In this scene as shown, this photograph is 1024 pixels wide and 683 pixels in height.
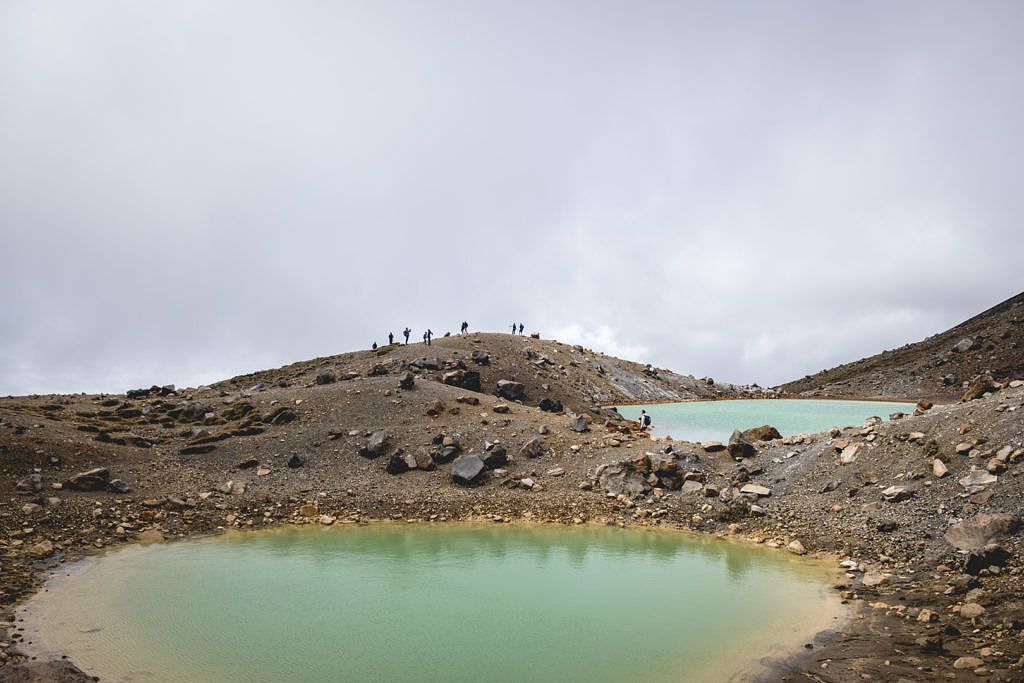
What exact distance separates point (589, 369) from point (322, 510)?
1820 inches

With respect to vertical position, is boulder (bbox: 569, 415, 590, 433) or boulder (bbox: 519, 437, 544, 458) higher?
boulder (bbox: 569, 415, 590, 433)

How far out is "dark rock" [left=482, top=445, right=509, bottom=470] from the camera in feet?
102

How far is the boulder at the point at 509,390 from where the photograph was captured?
53.1m

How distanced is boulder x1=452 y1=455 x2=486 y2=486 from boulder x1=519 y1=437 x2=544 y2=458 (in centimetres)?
252

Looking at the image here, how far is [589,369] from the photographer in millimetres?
70250

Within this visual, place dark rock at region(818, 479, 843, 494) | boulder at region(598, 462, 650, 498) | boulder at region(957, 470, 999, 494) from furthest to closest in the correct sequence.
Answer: boulder at region(598, 462, 650, 498) < dark rock at region(818, 479, 843, 494) < boulder at region(957, 470, 999, 494)

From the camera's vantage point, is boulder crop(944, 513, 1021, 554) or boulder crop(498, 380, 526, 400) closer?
boulder crop(944, 513, 1021, 554)

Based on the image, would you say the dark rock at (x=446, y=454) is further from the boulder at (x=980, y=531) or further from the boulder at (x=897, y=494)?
the boulder at (x=980, y=531)

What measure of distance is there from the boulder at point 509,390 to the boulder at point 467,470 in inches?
867

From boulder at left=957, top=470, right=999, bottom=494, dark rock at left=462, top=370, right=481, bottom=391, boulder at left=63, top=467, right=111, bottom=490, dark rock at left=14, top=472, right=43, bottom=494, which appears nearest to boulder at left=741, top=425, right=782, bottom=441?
boulder at left=957, top=470, right=999, bottom=494

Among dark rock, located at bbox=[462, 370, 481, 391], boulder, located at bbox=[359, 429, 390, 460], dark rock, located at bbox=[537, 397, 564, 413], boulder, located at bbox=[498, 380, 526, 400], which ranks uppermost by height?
dark rock, located at bbox=[462, 370, 481, 391]

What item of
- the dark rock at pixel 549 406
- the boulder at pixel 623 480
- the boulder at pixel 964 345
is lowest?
the boulder at pixel 623 480

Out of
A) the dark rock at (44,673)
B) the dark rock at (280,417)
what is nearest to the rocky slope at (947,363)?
the dark rock at (280,417)

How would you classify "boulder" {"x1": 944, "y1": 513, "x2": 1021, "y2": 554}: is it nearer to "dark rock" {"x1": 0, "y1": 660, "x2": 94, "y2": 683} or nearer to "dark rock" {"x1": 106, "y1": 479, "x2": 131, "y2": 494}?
"dark rock" {"x1": 0, "y1": 660, "x2": 94, "y2": 683}
